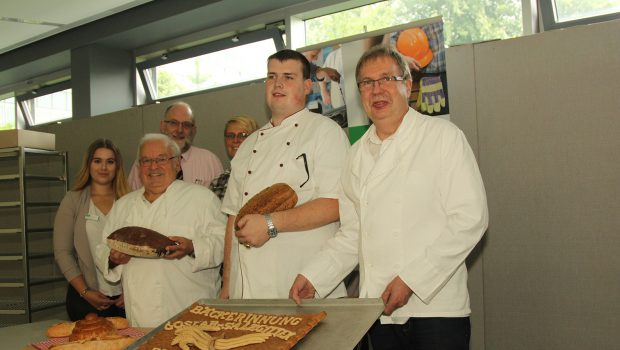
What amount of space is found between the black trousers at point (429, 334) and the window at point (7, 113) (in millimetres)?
8367

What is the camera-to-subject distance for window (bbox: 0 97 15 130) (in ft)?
28.0

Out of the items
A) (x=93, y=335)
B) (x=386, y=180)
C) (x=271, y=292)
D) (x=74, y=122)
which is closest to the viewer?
(x=93, y=335)

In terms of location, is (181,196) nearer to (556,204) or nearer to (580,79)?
(556,204)

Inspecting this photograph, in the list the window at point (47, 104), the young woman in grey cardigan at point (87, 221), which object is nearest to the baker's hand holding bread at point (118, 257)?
the young woman in grey cardigan at point (87, 221)

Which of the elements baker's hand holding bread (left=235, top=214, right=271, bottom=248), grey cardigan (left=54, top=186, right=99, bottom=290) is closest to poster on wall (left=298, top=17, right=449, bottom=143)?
baker's hand holding bread (left=235, top=214, right=271, bottom=248)

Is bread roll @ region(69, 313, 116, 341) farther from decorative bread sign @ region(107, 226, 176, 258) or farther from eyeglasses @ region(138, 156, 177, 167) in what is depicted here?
eyeglasses @ region(138, 156, 177, 167)

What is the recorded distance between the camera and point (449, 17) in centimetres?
428

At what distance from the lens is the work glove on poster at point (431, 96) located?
2736 millimetres

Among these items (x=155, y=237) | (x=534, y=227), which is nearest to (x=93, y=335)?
(x=155, y=237)

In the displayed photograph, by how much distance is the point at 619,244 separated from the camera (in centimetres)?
271

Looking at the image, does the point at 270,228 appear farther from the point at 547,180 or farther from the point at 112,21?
the point at 112,21

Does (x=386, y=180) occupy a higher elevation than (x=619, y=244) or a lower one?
higher

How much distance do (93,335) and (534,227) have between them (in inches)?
88.9

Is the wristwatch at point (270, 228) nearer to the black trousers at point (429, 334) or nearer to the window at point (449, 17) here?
the black trousers at point (429, 334)
